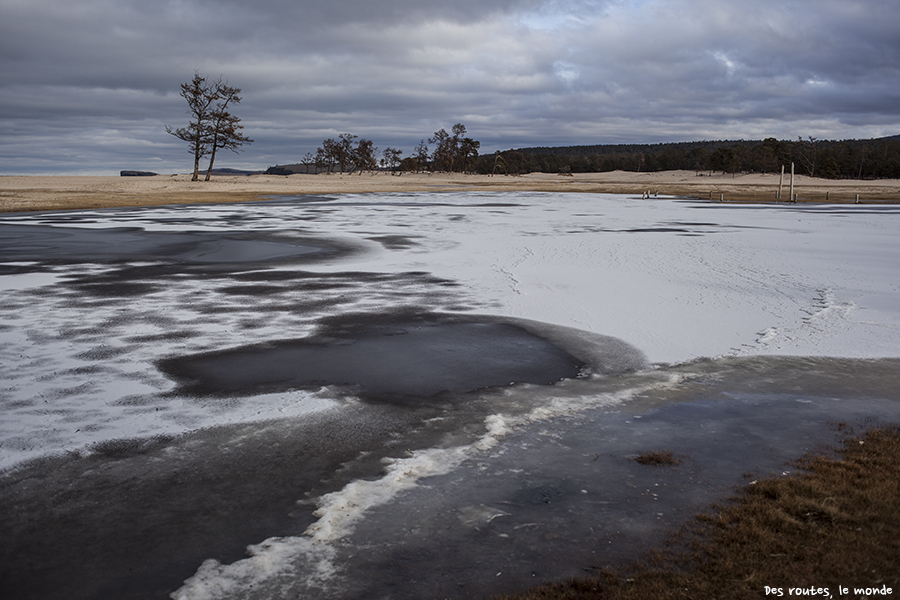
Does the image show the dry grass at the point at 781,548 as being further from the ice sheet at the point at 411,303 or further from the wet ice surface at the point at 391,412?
the ice sheet at the point at 411,303

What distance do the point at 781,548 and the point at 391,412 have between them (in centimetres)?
314

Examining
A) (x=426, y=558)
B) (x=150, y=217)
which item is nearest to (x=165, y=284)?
(x=426, y=558)

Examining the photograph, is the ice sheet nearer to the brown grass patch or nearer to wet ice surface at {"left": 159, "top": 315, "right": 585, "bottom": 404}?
wet ice surface at {"left": 159, "top": 315, "right": 585, "bottom": 404}

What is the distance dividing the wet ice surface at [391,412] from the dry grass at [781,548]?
0.20 metres

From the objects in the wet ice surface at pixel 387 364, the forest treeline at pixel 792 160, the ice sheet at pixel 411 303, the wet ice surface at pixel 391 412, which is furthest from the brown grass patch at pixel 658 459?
the forest treeline at pixel 792 160

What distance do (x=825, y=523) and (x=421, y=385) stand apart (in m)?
3.57

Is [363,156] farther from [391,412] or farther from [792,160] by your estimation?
[391,412]

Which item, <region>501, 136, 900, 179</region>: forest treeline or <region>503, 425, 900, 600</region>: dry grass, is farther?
<region>501, 136, 900, 179</region>: forest treeline

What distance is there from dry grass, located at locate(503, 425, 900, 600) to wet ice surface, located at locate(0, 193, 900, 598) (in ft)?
0.65

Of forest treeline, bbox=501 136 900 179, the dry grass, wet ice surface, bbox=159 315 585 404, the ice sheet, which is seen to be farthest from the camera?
forest treeline, bbox=501 136 900 179

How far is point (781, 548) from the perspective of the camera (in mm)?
3428

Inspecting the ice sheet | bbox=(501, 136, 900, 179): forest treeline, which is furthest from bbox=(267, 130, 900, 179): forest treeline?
the ice sheet

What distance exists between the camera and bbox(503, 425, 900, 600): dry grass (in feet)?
10.3

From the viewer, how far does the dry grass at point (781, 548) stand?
10.3 ft
